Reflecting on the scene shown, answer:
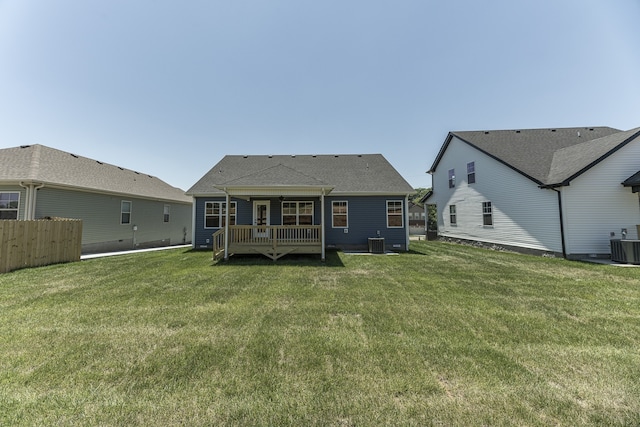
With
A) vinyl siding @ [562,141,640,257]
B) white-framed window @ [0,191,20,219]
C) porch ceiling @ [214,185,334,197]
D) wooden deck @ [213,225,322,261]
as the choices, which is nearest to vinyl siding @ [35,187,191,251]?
white-framed window @ [0,191,20,219]

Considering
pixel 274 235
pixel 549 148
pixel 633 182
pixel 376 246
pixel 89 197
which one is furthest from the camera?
pixel 549 148

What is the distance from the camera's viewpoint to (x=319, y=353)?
3.03 metres

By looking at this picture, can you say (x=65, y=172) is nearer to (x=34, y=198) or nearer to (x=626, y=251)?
(x=34, y=198)

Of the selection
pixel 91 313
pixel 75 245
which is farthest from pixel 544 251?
pixel 75 245

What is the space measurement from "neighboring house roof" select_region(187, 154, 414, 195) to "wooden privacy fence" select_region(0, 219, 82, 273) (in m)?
5.08

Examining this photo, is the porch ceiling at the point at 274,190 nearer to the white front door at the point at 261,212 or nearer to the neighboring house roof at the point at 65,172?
the white front door at the point at 261,212

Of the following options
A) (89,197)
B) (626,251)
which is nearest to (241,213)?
(89,197)

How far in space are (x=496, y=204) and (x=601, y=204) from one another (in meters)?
3.80

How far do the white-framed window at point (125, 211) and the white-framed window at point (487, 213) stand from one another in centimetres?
2164

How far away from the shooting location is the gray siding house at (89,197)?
1041cm

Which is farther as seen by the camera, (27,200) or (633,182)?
(27,200)

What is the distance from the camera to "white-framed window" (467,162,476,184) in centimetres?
1469

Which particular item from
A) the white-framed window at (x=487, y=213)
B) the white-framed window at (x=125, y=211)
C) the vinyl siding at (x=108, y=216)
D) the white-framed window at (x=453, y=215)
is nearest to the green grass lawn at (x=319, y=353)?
the vinyl siding at (x=108, y=216)

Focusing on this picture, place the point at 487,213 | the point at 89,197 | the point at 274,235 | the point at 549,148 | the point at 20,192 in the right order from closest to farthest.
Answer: the point at 274,235
the point at 20,192
the point at 89,197
the point at 549,148
the point at 487,213
